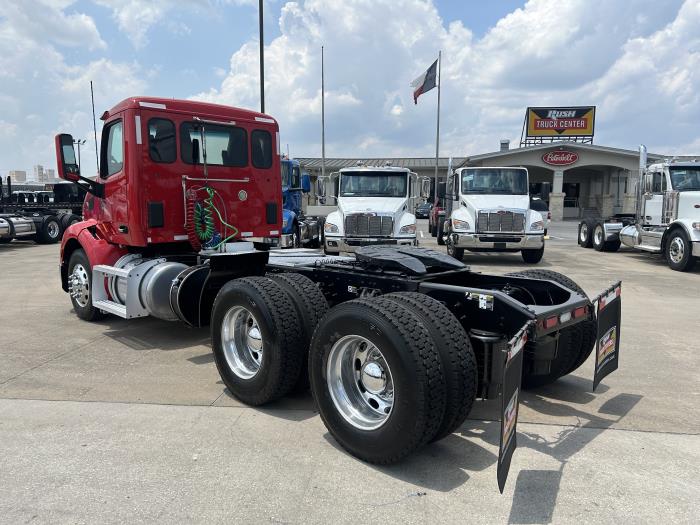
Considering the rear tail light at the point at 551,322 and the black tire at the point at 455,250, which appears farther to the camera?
the black tire at the point at 455,250

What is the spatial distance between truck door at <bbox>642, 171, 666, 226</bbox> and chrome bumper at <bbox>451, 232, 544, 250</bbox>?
3.44m

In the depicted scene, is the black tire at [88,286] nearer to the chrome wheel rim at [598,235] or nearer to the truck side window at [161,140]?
the truck side window at [161,140]

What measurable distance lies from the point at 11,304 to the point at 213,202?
4.08 m

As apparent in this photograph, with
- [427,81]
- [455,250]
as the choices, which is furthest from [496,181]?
[427,81]

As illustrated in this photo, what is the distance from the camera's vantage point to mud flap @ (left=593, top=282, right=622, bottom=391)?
3.91 meters

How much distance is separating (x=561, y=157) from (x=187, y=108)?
34272 mm

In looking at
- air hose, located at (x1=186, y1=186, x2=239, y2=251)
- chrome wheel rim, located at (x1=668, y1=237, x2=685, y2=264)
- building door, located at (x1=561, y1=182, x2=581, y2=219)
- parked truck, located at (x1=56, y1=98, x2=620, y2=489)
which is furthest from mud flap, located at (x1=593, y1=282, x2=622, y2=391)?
building door, located at (x1=561, y1=182, x2=581, y2=219)

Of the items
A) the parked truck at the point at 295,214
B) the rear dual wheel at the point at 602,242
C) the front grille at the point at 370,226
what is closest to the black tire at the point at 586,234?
the rear dual wheel at the point at 602,242

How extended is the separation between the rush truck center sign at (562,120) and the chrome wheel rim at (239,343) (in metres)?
42.5

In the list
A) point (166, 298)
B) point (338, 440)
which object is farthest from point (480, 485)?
point (166, 298)

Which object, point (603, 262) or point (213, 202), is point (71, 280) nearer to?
point (213, 202)

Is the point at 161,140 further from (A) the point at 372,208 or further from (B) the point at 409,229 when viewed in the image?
(B) the point at 409,229

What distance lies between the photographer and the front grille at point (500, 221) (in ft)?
43.3

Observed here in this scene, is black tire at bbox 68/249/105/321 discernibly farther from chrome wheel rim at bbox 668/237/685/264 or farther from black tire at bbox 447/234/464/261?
chrome wheel rim at bbox 668/237/685/264
